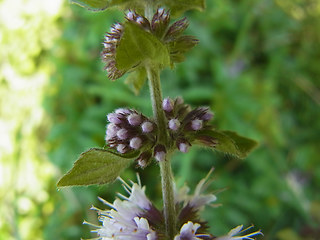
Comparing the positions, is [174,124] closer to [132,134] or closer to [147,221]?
[132,134]

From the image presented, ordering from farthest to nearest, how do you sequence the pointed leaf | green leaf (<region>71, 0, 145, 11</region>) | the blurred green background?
the blurred green background
the pointed leaf
green leaf (<region>71, 0, 145, 11</region>)

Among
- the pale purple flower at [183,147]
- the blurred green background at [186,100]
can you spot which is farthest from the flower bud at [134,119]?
the blurred green background at [186,100]

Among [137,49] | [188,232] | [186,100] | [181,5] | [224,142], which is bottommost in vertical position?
[188,232]

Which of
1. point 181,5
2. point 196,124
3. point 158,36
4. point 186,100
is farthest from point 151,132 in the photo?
point 186,100

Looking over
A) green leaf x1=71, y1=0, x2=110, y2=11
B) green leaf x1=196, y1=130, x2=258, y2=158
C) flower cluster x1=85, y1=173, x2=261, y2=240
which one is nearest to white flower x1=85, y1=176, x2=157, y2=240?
flower cluster x1=85, y1=173, x2=261, y2=240

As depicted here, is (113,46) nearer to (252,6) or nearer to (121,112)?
(121,112)

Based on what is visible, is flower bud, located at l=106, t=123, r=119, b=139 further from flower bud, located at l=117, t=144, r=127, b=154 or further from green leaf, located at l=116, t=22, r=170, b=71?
green leaf, located at l=116, t=22, r=170, b=71
